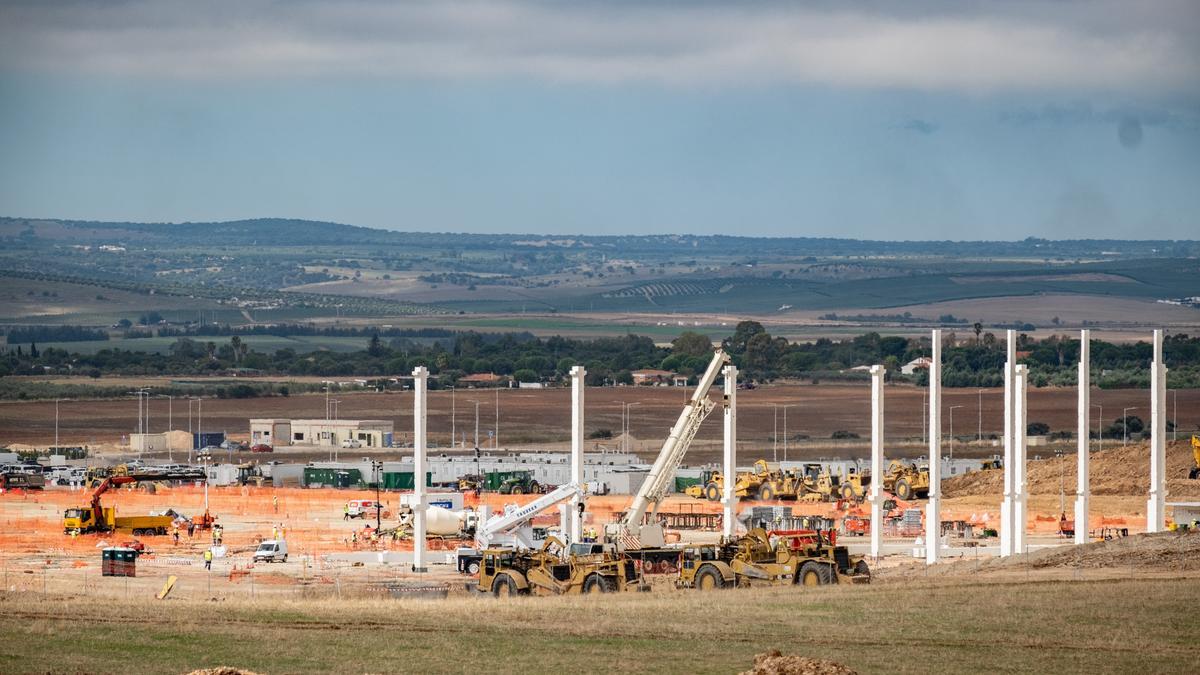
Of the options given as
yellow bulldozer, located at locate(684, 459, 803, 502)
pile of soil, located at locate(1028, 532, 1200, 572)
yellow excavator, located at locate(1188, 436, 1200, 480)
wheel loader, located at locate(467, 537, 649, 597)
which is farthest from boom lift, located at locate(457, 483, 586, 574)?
yellow excavator, located at locate(1188, 436, 1200, 480)

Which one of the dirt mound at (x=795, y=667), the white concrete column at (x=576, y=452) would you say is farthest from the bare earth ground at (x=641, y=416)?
the dirt mound at (x=795, y=667)

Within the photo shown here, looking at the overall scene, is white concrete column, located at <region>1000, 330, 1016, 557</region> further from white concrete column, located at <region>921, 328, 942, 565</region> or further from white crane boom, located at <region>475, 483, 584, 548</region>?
white crane boom, located at <region>475, 483, 584, 548</region>

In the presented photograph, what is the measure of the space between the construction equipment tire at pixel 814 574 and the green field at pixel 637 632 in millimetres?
3864

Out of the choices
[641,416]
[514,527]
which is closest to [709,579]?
[514,527]

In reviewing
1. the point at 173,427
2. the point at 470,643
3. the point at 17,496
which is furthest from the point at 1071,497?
the point at 173,427

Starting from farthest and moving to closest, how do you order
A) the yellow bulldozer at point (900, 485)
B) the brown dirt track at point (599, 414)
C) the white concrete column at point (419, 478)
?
the brown dirt track at point (599, 414) → the yellow bulldozer at point (900, 485) → the white concrete column at point (419, 478)

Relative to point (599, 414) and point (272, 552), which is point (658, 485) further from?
point (599, 414)

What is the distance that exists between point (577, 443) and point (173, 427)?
111 meters

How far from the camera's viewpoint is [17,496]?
98500 mm

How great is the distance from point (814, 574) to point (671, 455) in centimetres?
1588

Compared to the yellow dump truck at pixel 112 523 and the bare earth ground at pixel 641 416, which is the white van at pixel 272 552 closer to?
the yellow dump truck at pixel 112 523

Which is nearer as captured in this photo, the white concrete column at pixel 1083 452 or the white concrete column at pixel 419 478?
the white concrete column at pixel 419 478

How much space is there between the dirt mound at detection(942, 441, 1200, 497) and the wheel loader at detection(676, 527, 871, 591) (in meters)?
41.1

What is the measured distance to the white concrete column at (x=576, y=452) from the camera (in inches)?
2359
